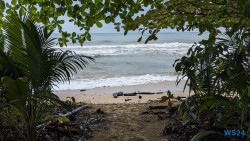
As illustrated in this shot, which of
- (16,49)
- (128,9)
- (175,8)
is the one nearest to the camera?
(128,9)

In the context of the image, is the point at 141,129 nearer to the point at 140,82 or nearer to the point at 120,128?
the point at 120,128

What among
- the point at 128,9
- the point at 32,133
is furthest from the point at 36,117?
the point at 128,9

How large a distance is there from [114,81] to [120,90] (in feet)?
8.17

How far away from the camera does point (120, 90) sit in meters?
11.3

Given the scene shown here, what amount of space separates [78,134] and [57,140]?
2.07 feet

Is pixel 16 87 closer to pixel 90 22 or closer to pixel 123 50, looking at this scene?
pixel 90 22

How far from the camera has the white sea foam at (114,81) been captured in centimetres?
1252

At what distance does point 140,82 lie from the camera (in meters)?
13.4

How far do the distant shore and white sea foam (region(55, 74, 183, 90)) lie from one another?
79 cm

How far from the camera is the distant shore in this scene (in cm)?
912

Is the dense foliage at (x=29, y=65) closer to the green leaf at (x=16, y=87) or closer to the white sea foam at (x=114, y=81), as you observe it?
the green leaf at (x=16, y=87)

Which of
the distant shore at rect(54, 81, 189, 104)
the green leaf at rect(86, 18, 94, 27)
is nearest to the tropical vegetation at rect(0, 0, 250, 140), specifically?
the green leaf at rect(86, 18, 94, 27)

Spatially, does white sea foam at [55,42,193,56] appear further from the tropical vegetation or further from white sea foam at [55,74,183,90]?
the tropical vegetation

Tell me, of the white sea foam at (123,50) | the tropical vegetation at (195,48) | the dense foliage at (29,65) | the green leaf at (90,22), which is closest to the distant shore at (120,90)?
the tropical vegetation at (195,48)
